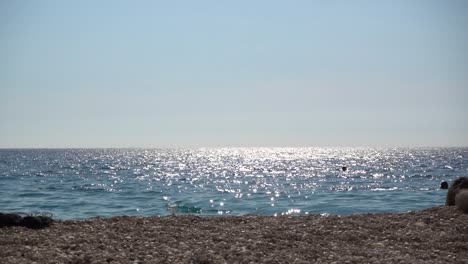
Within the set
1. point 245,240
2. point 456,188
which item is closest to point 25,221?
point 245,240

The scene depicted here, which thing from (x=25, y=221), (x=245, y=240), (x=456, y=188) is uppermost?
(x=456, y=188)

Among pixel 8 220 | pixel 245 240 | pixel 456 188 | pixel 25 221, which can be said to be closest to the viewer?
pixel 245 240

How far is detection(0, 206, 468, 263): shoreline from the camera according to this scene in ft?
31.5

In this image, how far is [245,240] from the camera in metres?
11.2

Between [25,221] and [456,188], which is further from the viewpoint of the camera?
[456,188]

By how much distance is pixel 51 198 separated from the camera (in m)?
33.9

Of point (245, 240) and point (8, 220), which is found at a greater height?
point (8, 220)

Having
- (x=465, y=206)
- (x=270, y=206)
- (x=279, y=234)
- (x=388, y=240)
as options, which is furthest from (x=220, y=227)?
(x=270, y=206)

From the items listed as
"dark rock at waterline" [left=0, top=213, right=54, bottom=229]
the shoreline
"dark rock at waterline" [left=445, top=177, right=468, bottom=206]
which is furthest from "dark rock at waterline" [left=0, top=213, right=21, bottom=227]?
"dark rock at waterline" [left=445, top=177, right=468, bottom=206]

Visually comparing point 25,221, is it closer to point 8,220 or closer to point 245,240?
point 8,220

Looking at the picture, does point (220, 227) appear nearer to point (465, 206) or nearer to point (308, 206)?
point (465, 206)

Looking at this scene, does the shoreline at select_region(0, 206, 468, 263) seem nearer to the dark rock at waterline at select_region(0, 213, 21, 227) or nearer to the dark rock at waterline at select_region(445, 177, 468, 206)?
the dark rock at waterline at select_region(0, 213, 21, 227)

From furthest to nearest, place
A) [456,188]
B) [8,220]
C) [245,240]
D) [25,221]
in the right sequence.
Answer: [456,188] < [8,220] < [25,221] < [245,240]

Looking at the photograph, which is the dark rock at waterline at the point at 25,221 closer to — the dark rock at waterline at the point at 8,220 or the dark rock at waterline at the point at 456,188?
the dark rock at waterline at the point at 8,220
